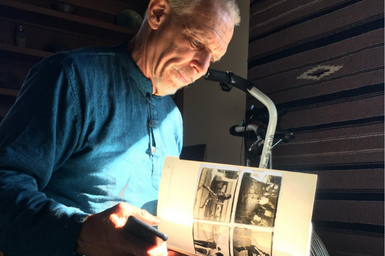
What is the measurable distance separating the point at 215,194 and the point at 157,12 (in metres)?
0.52

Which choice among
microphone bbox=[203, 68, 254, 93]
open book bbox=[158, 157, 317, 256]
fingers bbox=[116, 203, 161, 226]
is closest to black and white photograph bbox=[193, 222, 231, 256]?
open book bbox=[158, 157, 317, 256]

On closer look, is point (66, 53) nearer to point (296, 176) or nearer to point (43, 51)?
point (296, 176)

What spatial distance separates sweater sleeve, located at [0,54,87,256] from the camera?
50cm

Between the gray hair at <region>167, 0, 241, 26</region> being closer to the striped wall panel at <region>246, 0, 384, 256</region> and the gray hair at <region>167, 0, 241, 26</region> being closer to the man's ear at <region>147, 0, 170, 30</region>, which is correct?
the man's ear at <region>147, 0, 170, 30</region>

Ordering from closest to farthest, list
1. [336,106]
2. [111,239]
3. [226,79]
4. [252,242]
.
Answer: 1. [111,239]
2. [252,242]
3. [226,79]
4. [336,106]

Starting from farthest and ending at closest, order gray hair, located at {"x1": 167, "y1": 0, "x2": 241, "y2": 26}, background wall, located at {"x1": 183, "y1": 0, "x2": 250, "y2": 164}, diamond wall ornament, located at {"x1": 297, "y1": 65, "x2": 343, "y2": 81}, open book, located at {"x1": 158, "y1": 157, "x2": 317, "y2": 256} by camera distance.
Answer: background wall, located at {"x1": 183, "y1": 0, "x2": 250, "y2": 164}
diamond wall ornament, located at {"x1": 297, "y1": 65, "x2": 343, "y2": 81}
gray hair, located at {"x1": 167, "y1": 0, "x2": 241, "y2": 26}
open book, located at {"x1": 158, "y1": 157, "x2": 317, "y2": 256}

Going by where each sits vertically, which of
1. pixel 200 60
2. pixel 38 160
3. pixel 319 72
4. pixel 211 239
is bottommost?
pixel 211 239

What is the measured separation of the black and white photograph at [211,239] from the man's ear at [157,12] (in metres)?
0.53

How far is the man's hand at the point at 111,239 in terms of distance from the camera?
44cm

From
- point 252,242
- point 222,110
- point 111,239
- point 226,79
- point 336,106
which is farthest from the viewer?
point 222,110

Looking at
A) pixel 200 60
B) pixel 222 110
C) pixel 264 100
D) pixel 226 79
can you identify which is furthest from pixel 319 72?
pixel 200 60

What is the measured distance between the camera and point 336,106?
155 cm

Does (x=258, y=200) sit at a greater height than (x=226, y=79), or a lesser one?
lesser

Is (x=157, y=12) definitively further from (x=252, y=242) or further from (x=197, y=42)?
(x=252, y=242)
